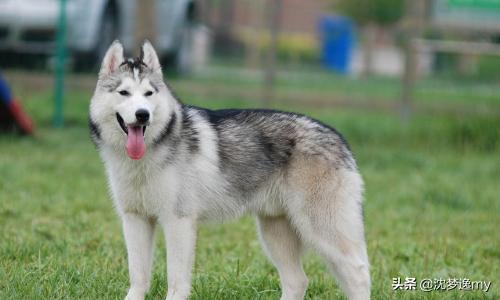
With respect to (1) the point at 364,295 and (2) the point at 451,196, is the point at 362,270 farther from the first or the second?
(2) the point at 451,196

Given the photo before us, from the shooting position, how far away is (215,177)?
4.40 m

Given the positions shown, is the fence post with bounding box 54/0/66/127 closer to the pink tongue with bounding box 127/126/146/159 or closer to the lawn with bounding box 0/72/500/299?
the lawn with bounding box 0/72/500/299

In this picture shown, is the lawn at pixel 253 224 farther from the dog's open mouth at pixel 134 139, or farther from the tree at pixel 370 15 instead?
the tree at pixel 370 15

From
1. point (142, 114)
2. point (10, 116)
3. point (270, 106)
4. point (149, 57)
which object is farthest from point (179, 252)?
point (270, 106)

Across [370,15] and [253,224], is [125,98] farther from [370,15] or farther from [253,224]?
[370,15]

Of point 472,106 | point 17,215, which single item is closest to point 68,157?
point 17,215

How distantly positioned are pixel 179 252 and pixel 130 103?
0.73m

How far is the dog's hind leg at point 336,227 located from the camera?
4375mm

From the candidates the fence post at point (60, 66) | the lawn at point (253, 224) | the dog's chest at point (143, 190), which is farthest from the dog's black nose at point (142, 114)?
the fence post at point (60, 66)

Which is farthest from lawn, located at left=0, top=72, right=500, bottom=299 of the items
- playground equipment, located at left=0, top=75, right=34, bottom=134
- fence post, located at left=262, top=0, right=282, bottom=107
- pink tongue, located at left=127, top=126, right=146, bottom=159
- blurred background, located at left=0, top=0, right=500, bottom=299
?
fence post, located at left=262, top=0, right=282, bottom=107

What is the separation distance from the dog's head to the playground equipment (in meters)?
5.65

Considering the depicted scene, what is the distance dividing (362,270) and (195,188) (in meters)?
0.88

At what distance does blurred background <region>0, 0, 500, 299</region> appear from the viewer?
5.42 metres

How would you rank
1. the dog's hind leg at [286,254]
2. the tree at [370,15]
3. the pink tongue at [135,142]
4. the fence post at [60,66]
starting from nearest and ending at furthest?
the pink tongue at [135,142]
the dog's hind leg at [286,254]
the fence post at [60,66]
the tree at [370,15]
